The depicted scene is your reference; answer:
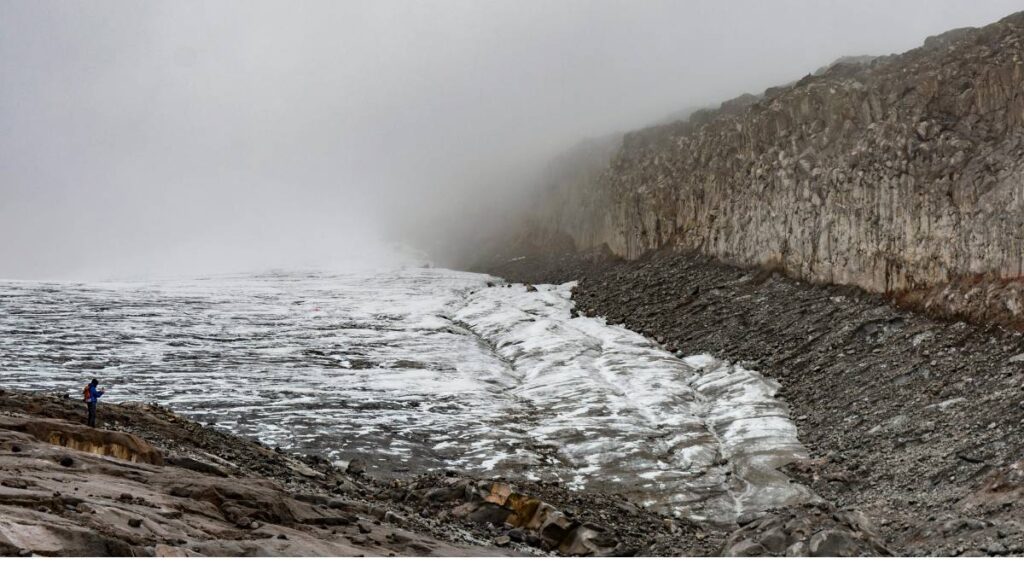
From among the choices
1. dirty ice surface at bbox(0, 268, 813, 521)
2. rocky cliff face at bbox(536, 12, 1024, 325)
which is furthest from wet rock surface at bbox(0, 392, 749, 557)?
rocky cliff face at bbox(536, 12, 1024, 325)

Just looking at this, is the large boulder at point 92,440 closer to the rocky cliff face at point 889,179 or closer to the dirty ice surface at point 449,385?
the dirty ice surface at point 449,385

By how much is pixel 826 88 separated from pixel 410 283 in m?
58.7

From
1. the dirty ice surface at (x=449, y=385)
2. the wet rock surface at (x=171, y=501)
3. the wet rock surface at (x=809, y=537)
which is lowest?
the dirty ice surface at (x=449, y=385)

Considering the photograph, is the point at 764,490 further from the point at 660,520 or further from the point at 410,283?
the point at 410,283

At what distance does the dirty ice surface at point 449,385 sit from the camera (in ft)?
125

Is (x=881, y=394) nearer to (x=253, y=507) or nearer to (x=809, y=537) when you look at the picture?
(x=809, y=537)

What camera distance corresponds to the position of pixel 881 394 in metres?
39.6

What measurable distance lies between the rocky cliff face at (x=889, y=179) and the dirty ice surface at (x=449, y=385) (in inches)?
426

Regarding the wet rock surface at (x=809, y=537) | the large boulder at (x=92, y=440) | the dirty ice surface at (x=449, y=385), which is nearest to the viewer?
the wet rock surface at (x=809, y=537)

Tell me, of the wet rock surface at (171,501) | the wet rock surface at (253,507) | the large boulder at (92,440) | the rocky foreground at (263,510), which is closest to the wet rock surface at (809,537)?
the rocky foreground at (263,510)

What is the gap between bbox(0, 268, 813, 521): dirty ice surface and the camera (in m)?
38.0

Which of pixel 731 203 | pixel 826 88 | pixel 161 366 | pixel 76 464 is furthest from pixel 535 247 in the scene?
pixel 76 464

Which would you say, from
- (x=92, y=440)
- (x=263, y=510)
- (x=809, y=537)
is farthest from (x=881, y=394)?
(x=92, y=440)

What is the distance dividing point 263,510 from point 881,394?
29160 millimetres
